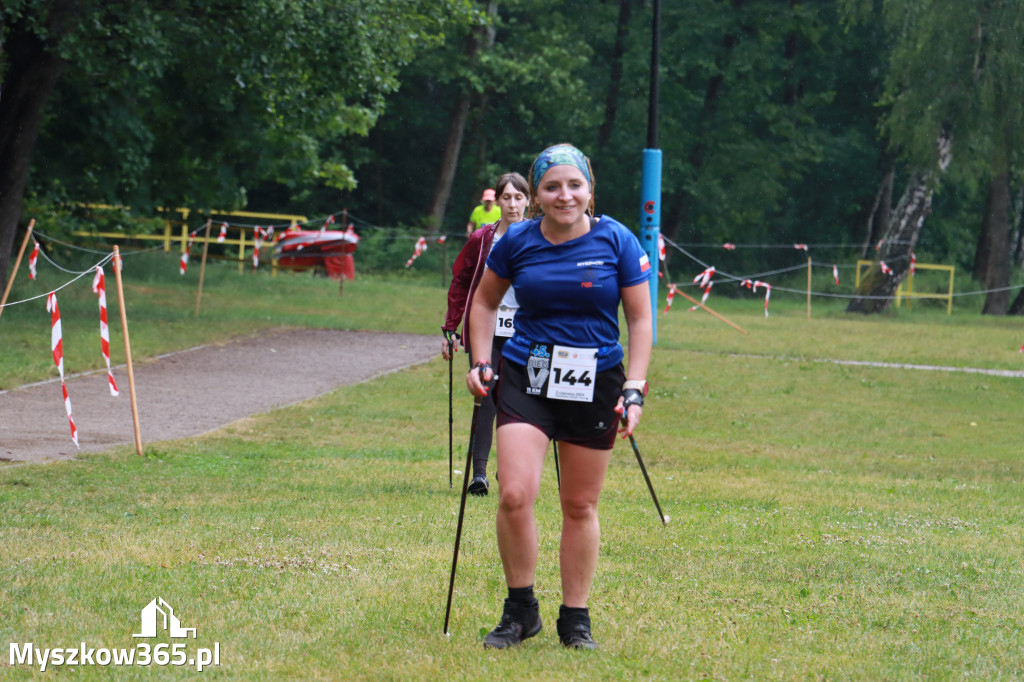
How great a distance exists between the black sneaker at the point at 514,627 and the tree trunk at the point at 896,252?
28.5m

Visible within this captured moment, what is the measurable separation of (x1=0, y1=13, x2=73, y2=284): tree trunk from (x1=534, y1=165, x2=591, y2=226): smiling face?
15295mm

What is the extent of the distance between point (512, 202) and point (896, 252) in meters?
26.9

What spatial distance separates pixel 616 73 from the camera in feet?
156

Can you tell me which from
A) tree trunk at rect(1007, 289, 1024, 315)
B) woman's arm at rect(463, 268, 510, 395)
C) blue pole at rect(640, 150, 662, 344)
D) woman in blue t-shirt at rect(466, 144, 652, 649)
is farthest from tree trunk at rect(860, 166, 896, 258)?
woman in blue t-shirt at rect(466, 144, 652, 649)

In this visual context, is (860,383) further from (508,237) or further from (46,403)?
(508,237)

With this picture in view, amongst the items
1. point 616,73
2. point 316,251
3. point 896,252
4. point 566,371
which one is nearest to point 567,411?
point 566,371

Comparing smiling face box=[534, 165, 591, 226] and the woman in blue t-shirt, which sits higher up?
smiling face box=[534, 165, 591, 226]

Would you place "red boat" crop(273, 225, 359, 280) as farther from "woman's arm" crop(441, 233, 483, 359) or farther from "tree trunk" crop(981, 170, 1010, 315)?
"woman's arm" crop(441, 233, 483, 359)

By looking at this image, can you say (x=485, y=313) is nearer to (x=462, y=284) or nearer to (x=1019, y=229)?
(x=462, y=284)

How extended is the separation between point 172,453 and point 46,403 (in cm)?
289

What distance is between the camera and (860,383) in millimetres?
17047

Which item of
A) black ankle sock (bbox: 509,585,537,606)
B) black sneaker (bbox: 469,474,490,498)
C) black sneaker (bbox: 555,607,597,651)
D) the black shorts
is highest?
the black shorts

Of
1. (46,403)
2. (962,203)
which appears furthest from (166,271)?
(962,203)

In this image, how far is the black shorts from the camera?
15.4 ft
